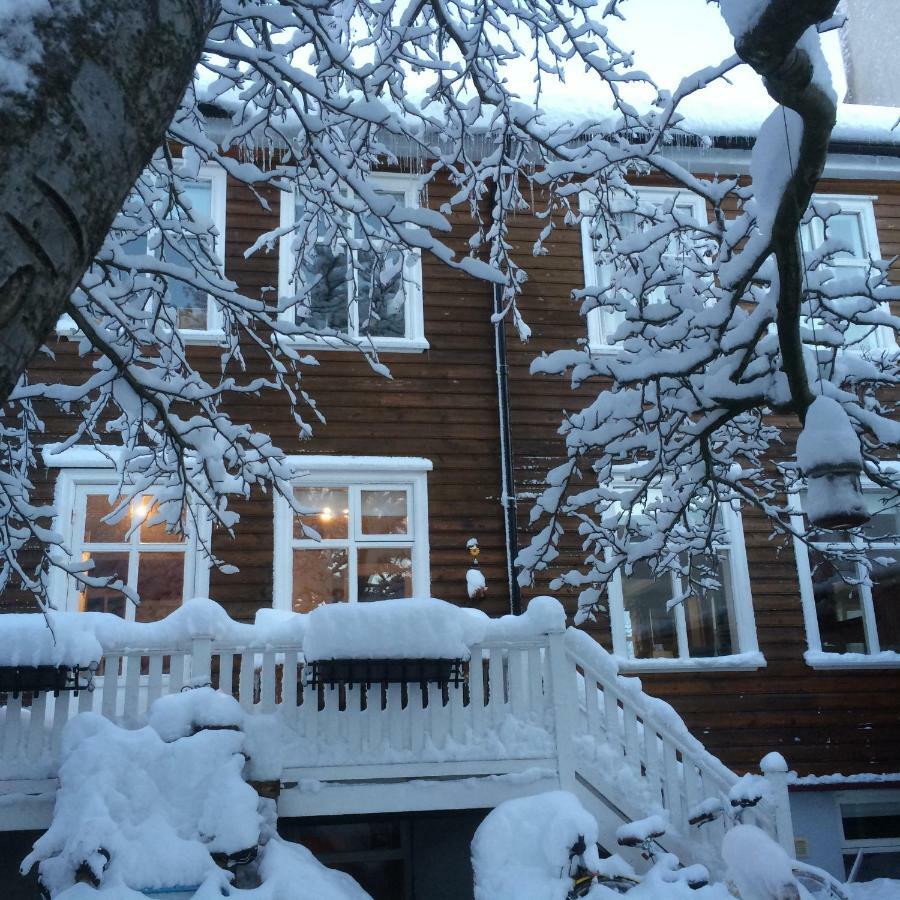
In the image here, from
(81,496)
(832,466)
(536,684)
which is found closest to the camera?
(832,466)

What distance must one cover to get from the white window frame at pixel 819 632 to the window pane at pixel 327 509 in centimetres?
462

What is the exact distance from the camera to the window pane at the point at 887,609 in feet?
31.6

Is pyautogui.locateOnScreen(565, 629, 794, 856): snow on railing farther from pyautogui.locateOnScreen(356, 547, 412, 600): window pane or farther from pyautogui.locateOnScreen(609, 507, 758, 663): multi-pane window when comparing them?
pyautogui.locateOnScreen(356, 547, 412, 600): window pane

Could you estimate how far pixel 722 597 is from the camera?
9531 mm

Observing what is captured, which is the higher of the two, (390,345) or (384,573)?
(390,345)

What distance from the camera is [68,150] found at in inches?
40.3

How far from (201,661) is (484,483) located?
14.1ft

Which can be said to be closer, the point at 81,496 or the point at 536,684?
the point at 536,684

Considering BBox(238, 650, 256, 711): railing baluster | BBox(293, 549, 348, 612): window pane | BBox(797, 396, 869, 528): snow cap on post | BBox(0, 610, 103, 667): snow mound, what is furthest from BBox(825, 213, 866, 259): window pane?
BBox(0, 610, 103, 667): snow mound

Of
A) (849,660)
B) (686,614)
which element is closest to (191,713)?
(686,614)

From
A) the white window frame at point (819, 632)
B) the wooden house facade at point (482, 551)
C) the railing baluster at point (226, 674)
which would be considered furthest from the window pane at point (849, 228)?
the railing baluster at point (226, 674)

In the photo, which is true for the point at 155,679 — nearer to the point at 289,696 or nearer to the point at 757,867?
the point at 289,696

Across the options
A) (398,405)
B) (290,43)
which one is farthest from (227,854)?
(398,405)

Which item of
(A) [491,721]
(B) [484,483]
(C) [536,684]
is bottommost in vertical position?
(A) [491,721]
